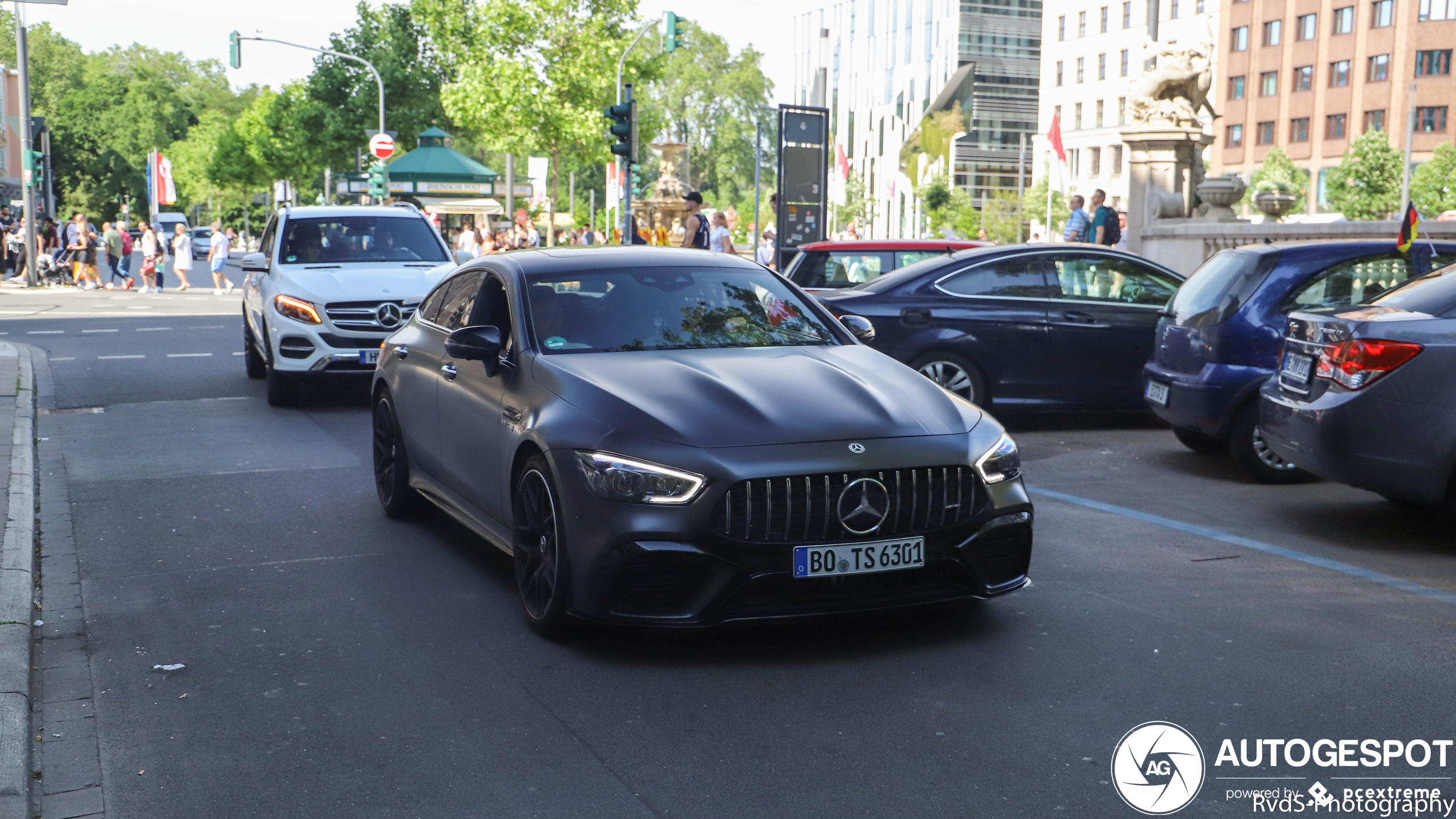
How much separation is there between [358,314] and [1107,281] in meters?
6.21

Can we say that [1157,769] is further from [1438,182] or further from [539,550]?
[1438,182]

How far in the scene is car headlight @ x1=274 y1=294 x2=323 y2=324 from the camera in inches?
498

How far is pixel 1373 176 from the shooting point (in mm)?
73875

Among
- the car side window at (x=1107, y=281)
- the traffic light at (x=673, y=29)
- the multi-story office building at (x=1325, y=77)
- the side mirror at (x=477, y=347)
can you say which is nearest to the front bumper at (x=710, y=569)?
the side mirror at (x=477, y=347)

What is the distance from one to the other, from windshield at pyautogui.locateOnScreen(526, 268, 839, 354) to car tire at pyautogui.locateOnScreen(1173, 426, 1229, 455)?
4.01m

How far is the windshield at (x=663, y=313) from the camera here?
6.27 meters

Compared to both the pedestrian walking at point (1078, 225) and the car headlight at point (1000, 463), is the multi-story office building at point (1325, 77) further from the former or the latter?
the car headlight at point (1000, 463)

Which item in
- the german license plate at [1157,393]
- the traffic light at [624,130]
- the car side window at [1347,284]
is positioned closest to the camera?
the car side window at [1347,284]

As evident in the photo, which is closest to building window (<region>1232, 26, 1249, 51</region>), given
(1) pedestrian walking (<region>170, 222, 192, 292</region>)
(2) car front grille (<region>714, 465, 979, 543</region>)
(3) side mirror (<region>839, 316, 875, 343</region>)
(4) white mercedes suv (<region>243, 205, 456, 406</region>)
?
(1) pedestrian walking (<region>170, 222, 192, 292</region>)

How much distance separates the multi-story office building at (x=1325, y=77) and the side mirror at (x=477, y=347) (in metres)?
82.9

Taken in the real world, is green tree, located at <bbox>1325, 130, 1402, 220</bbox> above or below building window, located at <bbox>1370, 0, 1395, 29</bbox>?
below

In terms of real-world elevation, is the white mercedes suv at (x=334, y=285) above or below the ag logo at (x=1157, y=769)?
above

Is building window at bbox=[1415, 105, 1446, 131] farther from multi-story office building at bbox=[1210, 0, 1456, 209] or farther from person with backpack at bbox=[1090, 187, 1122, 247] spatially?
person with backpack at bbox=[1090, 187, 1122, 247]
